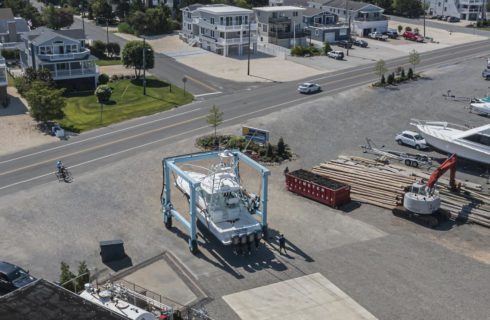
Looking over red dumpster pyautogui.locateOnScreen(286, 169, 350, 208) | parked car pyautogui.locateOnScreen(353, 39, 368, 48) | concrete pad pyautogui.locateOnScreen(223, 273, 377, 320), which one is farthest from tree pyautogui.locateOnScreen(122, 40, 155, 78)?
concrete pad pyautogui.locateOnScreen(223, 273, 377, 320)

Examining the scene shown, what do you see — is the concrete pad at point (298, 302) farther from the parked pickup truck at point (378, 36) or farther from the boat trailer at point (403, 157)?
the parked pickup truck at point (378, 36)

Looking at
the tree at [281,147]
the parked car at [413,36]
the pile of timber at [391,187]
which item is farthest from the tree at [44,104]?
the parked car at [413,36]

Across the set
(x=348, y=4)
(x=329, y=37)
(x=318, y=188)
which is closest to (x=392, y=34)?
(x=348, y=4)

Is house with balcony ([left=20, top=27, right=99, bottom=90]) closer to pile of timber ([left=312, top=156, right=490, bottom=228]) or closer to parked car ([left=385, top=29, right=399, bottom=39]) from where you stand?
pile of timber ([left=312, top=156, right=490, bottom=228])

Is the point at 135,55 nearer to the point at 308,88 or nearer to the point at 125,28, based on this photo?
the point at 308,88

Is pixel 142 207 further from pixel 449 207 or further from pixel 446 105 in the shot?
pixel 446 105

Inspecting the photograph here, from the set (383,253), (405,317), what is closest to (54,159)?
(383,253)
